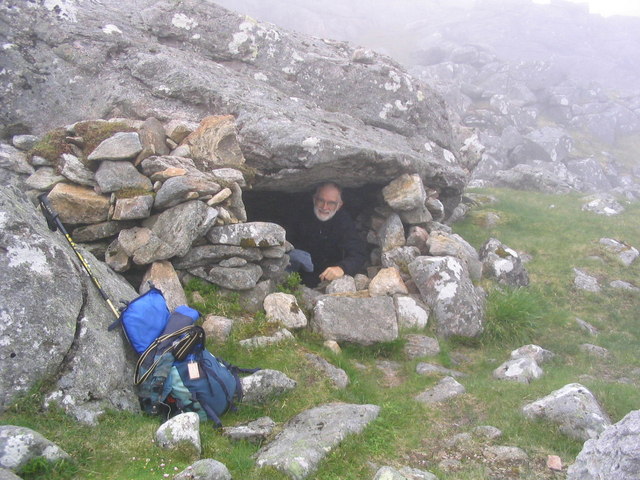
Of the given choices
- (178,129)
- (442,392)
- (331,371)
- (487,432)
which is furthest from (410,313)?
(178,129)

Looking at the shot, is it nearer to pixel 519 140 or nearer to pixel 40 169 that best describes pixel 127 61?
pixel 40 169

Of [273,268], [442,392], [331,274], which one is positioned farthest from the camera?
[331,274]

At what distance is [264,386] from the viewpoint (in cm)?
780

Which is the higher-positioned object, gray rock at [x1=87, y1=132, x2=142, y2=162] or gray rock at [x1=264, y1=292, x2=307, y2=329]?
gray rock at [x1=87, y1=132, x2=142, y2=162]

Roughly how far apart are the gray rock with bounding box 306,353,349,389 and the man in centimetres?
506

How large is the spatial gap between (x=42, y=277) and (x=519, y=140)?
160ft

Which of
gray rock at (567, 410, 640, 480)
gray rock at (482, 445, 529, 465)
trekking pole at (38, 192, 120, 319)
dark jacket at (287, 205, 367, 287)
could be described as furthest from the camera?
dark jacket at (287, 205, 367, 287)

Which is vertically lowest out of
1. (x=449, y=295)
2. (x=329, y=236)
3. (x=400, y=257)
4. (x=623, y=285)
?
(x=329, y=236)

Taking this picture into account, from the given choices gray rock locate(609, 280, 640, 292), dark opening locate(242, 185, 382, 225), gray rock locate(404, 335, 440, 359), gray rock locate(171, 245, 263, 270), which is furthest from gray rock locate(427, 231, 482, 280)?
gray rock locate(171, 245, 263, 270)

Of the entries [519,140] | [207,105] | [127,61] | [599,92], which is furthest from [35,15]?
[599,92]

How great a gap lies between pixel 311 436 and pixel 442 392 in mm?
3153

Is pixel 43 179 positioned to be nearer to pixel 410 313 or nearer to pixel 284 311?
pixel 284 311

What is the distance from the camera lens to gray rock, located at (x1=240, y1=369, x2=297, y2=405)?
768 cm

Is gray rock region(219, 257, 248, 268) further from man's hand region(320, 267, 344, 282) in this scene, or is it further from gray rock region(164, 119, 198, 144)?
gray rock region(164, 119, 198, 144)
